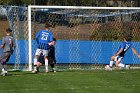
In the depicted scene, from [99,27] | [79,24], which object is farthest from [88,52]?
[79,24]

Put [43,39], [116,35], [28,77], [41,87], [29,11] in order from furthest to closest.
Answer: [116,35], [29,11], [43,39], [28,77], [41,87]

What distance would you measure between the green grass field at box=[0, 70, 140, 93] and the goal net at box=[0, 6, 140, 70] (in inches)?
130

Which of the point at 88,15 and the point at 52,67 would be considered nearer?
the point at 52,67

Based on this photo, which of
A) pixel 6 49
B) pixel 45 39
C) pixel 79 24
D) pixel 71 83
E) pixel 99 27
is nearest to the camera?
pixel 71 83

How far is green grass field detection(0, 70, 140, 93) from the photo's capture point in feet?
45.9

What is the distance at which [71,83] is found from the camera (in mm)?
15414

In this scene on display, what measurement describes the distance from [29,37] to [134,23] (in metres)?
8.25

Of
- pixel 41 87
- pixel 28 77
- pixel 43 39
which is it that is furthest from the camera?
pixel 43 39

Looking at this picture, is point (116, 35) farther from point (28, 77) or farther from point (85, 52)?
point (28, 77)

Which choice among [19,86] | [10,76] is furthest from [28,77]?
[19,86]

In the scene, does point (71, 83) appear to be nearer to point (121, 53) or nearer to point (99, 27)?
point (121, 53)

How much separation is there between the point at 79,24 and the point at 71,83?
14.3 meters

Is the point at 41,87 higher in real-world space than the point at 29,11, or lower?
lower

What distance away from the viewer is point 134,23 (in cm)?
2664
